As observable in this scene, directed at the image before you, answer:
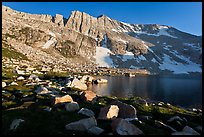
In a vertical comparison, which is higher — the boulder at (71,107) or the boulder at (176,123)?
the boulder at (71,107)

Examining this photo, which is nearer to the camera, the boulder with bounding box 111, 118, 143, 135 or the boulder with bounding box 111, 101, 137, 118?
the boulder with bounding box 111, 118, 143, 135

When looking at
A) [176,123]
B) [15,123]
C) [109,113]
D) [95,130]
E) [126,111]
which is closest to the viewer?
[95,130]

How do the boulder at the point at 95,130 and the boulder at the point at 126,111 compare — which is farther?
the boulder at the point at 126,111

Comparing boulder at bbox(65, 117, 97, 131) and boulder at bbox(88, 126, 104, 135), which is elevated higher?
boulder at bbox(65, 117, 97, 131)

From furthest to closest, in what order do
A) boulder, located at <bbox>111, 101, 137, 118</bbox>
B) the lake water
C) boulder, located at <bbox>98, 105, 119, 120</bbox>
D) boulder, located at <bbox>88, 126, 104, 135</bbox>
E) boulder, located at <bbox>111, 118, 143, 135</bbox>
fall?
the lake water, boulder, located at <bbox>111, 101, 137, 118</bbox>, boulder, located at <bbox>98, 105, 119, 120</bbox>, boulder, located at <bbox>88, 126, 104, 135</bbox>, boulder, located at <bbox>111, 118, 143, 135</bbox>

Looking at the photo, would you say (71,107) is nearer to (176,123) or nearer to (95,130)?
(95,130)

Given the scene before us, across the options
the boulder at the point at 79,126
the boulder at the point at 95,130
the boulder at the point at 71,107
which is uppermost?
the boulder at the point at 71,107

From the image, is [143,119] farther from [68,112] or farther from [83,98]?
[83,98]

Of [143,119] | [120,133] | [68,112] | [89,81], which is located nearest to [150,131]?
[120,133]

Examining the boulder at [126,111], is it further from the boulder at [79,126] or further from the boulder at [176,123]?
the boulder at [79,126]

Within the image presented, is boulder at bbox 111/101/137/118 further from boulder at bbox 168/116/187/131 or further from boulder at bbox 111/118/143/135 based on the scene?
boulder at bbox 111/118/143/135

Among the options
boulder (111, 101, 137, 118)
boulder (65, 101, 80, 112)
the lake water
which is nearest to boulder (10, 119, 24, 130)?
boulder (65, 101, 80, 112)

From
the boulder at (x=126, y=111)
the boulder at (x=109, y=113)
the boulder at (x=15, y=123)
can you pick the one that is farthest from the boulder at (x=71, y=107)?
the boulder at (x=15, y=123)

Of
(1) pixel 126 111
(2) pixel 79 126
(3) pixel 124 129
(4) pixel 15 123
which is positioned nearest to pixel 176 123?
(1) pixel 126 111
